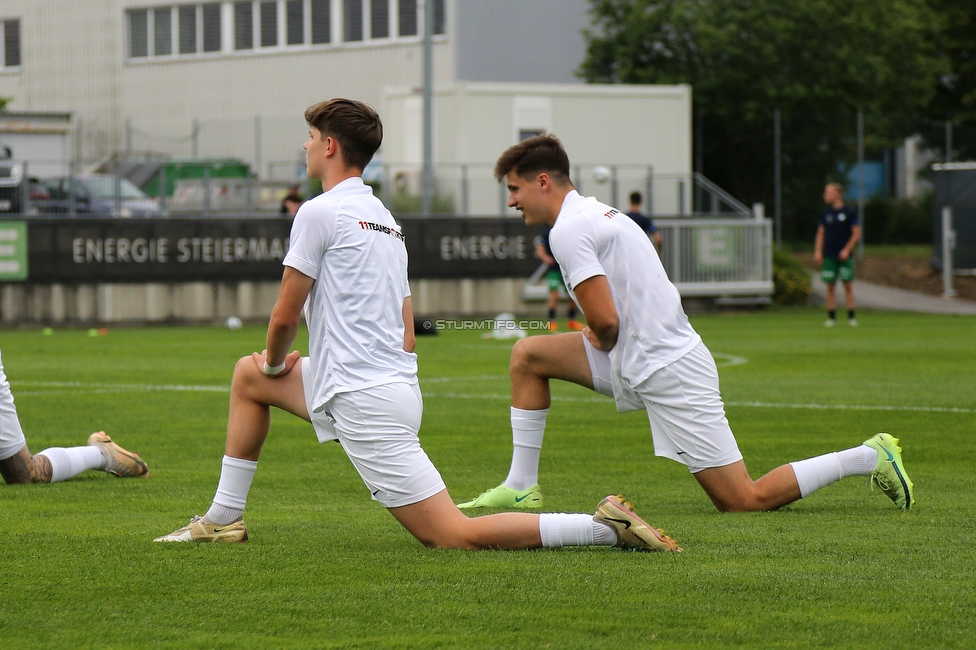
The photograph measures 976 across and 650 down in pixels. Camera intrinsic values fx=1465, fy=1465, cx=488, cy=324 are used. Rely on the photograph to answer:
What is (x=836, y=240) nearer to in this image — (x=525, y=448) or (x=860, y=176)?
(x=860, y=176)

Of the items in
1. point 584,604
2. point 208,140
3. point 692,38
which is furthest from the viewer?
point 692,38

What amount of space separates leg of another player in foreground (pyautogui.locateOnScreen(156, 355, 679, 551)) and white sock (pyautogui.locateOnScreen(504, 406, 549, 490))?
57.0 inches

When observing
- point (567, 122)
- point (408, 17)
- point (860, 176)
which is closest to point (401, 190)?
point (567, 122)

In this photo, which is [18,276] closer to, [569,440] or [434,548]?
[569,440]

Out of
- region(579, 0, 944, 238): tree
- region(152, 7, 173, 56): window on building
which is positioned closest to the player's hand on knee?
region(579, 0, 944, 238): tree

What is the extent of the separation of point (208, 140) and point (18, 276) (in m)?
7.34

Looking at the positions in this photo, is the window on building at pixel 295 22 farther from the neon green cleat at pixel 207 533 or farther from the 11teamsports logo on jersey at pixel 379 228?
the 11teamsports logo on jersey at pixel 379 228

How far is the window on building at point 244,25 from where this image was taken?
1807 inches

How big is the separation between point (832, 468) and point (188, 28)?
1699 inches

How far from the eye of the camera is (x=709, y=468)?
20.9 feet

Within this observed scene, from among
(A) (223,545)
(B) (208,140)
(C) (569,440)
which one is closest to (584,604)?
(A) (223,545)

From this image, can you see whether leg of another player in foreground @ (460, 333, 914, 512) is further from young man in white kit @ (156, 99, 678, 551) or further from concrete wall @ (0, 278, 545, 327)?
concrete wall @ (0, 278, 545, 327)

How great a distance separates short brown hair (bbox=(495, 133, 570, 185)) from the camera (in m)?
6.46

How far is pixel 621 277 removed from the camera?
6387 millimetres
